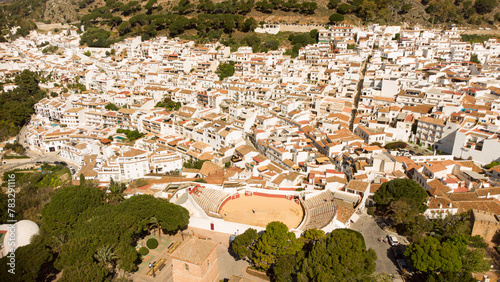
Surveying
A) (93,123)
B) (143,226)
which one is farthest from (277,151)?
(93,123)

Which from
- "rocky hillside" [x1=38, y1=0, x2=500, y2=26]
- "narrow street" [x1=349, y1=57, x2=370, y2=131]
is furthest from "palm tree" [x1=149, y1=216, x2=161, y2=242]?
"rocky hillside" [x1=38, y1=0, x2=500, y2=26]

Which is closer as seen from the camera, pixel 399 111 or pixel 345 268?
pixel 345 268

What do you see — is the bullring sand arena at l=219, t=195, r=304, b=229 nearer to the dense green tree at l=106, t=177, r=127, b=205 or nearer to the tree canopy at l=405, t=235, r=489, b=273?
the tree canopy at l=405, t=235, r=489, b=273

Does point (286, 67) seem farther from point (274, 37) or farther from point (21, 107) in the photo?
point (21, 107)

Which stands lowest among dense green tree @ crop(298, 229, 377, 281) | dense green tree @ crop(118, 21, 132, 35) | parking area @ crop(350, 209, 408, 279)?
parking area @ crop(350, 209, 408, 279)

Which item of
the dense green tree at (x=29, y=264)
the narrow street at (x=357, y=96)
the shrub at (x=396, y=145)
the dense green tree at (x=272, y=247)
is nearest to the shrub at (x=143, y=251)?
the dense green tree at (x=29, y=264)

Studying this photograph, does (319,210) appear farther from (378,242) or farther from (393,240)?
(393,240)
